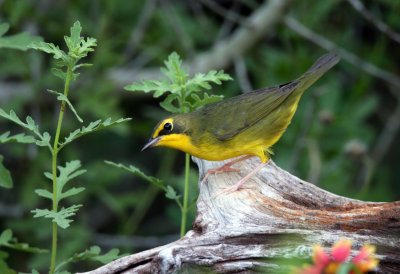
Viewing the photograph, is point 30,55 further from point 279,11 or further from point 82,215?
point 279,11

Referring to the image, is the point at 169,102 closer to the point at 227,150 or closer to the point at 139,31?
the point at 227,150

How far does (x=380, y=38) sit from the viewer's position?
7.06m

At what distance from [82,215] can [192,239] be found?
337 centimetres

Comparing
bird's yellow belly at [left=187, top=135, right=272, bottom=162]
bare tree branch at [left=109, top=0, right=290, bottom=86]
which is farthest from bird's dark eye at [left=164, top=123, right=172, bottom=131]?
bare tree branch at [left=109, top=0, right=290, bottom=86]

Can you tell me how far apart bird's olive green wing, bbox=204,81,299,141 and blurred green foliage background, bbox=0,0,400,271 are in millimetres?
1125

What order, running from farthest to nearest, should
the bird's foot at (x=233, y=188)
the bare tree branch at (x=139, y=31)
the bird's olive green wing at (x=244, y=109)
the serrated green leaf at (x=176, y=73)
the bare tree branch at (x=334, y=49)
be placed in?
1. the bare tree branch at (x=139, y=31)
2. the bare tree branch at (x=334, y=49)
3. the bird's olive green wing at (x=244, y=109)
4. the bird's foot at (x=233, y=188)
5. the serrated green leaf at (x=176, y=73)

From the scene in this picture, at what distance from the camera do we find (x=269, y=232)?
297 cm

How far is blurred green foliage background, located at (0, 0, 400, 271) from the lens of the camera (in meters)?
5.95

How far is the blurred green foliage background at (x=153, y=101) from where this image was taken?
5949 millimetres

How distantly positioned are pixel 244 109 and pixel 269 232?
176cm

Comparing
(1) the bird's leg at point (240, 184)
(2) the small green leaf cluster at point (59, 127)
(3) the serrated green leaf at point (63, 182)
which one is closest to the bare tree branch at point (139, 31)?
(1) the bird's leg at point (240, 184)

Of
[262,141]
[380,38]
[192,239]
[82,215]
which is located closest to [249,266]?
[192,239]

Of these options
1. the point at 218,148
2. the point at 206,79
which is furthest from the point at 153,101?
the point at 206,79

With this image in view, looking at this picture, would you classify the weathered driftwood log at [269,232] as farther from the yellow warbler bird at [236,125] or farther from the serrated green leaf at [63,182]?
the yellow warbler bird at [236,125]
